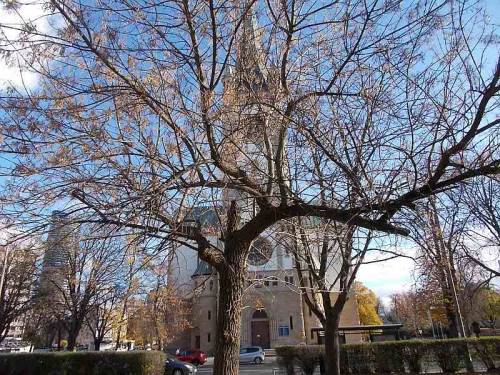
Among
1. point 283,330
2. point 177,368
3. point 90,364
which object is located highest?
point 283,330

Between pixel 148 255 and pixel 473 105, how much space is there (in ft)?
15.6

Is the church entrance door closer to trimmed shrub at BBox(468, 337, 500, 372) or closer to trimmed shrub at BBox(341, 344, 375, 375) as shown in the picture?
trimmed shrub at BBox(341, 344, 375, 375)

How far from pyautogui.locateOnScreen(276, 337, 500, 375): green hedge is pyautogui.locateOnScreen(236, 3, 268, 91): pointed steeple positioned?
13.5 meters

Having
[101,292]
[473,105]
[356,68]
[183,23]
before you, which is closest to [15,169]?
[183,23]

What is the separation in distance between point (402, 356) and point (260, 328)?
36688mm

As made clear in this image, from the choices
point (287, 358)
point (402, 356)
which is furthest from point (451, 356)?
point (287, 358)

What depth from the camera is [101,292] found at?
2878 centimetres

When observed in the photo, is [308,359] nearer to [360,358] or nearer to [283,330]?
[360,358]

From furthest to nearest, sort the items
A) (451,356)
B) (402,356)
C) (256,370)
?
Answer: (256,370), (402,356), (451,356)

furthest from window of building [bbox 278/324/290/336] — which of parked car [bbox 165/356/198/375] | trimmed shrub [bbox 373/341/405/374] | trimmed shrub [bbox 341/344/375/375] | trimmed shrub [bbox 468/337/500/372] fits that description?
trimmed shrub [bbox 468/337/500/372]

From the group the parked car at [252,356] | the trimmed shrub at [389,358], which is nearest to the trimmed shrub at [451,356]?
the trimmed shrub at [389,358]

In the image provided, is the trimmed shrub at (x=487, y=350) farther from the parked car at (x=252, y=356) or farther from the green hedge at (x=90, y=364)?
the parked car at (x=252, y=356)

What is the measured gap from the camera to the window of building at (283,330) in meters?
49.4

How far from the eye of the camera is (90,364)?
17844 millimetres
